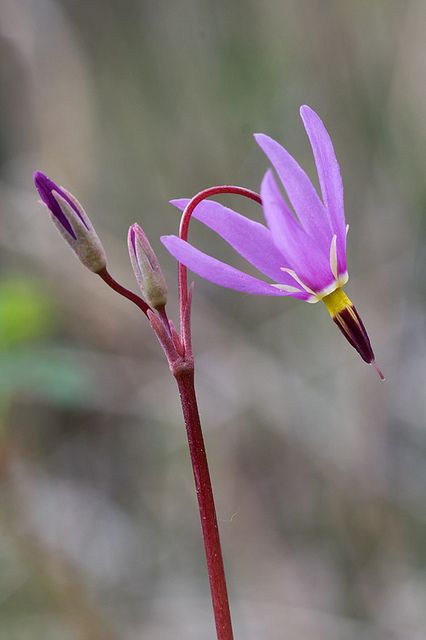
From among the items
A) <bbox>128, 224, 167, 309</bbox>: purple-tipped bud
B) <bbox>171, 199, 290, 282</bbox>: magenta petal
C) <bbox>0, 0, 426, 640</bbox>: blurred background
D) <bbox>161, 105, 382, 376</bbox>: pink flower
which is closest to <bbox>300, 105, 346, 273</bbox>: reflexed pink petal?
<bbox>161, 105, 382, 376</bbox>: pink flower

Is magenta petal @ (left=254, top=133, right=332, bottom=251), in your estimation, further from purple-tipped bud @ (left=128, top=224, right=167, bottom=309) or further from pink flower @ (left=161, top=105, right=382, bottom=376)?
purple-tipped bud @ (left=128, top=224, right=167, bottom=309)

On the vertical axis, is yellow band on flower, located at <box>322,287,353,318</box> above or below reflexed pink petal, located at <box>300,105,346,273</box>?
below

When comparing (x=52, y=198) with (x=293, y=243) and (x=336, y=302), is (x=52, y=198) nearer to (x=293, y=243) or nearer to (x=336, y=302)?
(x=293, y=243)

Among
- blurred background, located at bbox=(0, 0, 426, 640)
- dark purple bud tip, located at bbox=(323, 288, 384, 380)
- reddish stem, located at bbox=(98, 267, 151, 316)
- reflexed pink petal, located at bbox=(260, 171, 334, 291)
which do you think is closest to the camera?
reflexed pink petal, located at bbox=(260, 171, 334, 291)

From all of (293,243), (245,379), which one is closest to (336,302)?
(293,243)

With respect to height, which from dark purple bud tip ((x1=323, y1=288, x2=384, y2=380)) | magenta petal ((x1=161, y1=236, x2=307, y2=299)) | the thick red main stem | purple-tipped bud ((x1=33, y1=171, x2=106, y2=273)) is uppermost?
purple-tipped bud ((x1=33, y1=171, x2=106, y2=273))

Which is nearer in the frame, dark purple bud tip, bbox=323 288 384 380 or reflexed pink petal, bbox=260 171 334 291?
reflexed pink petal, bbox=260 171 334 291

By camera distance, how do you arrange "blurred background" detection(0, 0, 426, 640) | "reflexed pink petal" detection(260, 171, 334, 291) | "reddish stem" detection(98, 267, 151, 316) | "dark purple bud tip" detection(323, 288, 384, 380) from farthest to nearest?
"blurred background" detection(0, 0, 426, 640) → "dark purple bud tip" detection(323, 288, 384, 380) → "reddish stem" detection(98, 267, 151, 316) → "reflexed pink petal" detection(260, 171, 334, 291)
